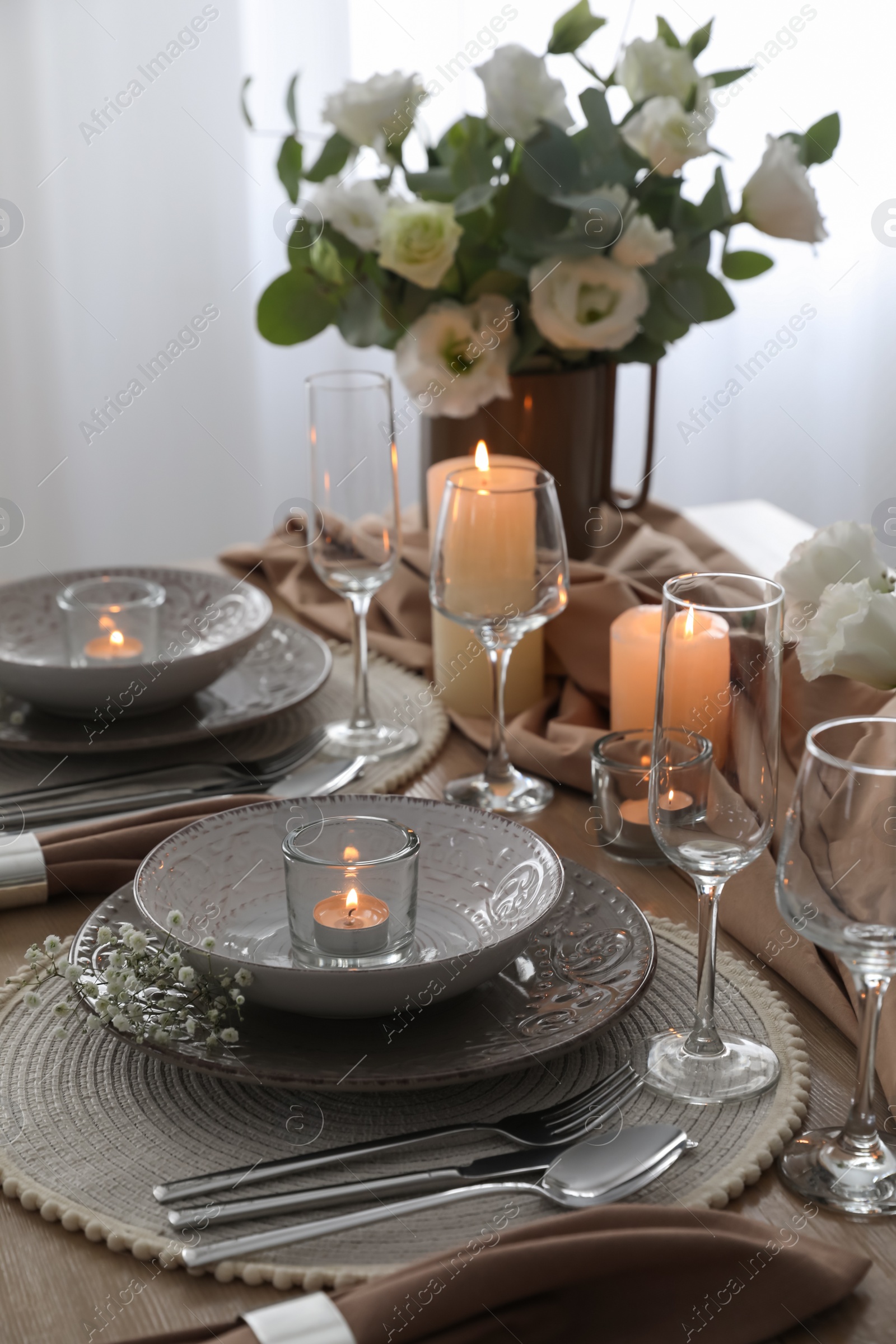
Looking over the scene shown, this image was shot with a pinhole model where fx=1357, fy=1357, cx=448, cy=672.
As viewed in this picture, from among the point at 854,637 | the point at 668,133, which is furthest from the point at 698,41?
the point at 854,637

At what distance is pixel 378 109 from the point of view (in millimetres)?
1277

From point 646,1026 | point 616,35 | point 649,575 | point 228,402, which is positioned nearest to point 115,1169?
point 646,1026

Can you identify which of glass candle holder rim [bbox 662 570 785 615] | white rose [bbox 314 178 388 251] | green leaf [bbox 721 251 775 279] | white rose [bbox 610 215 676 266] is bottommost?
glass candle holder rim [bbox 662 570 785 615]

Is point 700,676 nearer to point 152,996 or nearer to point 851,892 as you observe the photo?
point 851,892

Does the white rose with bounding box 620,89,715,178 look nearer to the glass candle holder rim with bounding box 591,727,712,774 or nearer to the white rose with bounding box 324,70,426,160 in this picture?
the white rose with bounding box 324,70,426,160

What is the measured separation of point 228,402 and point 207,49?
0.66 m

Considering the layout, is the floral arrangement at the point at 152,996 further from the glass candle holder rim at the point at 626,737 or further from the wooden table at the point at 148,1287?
the glass candle holder rim at the point at 626,737

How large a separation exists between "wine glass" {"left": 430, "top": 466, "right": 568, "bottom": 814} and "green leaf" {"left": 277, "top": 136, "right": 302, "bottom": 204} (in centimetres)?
50

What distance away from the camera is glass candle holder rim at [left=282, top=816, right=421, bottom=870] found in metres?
0.70

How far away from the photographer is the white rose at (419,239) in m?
1.23

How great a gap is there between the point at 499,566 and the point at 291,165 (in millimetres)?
602

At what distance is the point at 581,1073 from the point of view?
71 cm

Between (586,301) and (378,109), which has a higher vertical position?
(378,109)

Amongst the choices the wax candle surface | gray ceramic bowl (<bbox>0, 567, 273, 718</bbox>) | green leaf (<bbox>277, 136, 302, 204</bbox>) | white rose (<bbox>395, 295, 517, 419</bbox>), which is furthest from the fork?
green leaf (<bbox>277, 136, 302, 204</bbox>)
